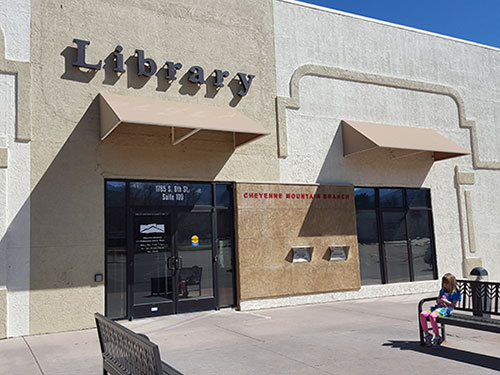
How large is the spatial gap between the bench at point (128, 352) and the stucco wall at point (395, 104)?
25.7 feet

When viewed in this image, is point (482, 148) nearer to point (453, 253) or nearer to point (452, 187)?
point (452, 187)

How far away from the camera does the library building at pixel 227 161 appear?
31.8ft

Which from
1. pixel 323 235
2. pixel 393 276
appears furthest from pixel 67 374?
pixel 393 276

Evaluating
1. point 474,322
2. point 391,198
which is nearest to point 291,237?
point 391,198

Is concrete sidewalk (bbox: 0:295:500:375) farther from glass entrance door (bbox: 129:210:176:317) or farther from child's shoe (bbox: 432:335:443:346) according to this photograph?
glass entrance door (bbox: 129:210:176:317)

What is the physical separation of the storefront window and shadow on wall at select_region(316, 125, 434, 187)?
0.29 metres

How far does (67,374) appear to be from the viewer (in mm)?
6449

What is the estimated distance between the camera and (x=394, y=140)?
42.5 feet

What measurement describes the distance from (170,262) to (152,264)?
0.41 m

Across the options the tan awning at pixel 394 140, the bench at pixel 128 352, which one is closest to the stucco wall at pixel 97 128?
the tan awning at pixel 394 140

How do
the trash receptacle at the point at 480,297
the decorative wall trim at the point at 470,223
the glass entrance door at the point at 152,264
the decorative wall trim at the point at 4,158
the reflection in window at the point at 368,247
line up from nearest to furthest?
1. the trash receptacle at the point at 480,297
2. the decorative wall trim at the point at 4,158
3. the glass entrance door at the point at 152,264
4. the reflection in window at the point at 368,247
5. the decorative wall trim at the point at 470,223

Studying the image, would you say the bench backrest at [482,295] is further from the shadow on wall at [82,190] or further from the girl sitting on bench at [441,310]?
the shadow on wall at [82,190]

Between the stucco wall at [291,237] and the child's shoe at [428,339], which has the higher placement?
the stucco wall at [291,237]

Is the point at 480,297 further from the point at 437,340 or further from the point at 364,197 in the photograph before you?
the point at 364,197
